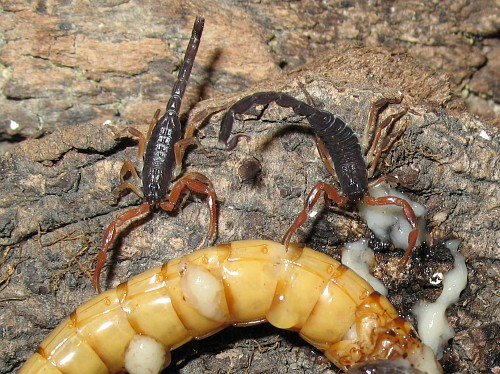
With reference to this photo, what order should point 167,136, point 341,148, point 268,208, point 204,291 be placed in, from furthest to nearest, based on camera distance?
point 167,136
point 341,148
point 268,208
point 204,291

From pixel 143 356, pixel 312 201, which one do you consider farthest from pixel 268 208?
pixel 143 356

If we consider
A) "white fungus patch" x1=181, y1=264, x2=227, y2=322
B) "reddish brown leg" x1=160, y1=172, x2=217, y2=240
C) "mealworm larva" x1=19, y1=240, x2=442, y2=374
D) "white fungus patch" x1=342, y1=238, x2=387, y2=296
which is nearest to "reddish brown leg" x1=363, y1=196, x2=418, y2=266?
"white fungus patch" x1=342, y1=238, x2=387, y2=296

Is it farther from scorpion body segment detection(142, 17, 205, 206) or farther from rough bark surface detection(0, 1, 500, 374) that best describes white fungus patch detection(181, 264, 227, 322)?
scorpion body segment detection(142, 17, 205, 206)

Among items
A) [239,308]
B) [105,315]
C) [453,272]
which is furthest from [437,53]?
[105,315]

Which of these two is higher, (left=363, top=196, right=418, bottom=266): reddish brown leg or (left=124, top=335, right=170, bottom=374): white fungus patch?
(left=363, top=196, right=418, bottom=266): reddish brown leg

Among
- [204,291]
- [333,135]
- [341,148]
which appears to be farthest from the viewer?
[341,148]

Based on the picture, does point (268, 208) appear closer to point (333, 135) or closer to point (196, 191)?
point (196, 191)

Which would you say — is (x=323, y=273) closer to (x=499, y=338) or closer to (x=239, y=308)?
(x=239, y=308)
